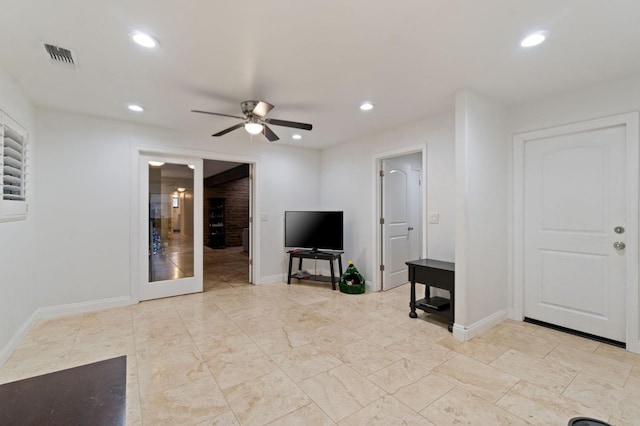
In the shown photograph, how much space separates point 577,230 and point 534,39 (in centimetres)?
200

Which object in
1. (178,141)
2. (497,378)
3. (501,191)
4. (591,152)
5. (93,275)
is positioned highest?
(178,141)

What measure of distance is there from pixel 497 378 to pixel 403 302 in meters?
1.83

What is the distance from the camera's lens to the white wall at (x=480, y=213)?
2.88 m

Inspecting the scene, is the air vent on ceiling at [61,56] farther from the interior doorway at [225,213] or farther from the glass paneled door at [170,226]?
the interior doorway at [225,213]

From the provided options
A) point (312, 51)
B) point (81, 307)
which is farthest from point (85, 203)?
point (312, 51)

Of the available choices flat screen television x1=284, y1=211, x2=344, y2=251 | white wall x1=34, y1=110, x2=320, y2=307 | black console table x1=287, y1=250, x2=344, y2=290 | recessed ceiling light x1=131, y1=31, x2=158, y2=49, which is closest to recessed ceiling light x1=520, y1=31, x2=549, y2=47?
recessed ceiling light x1=131, y1=31, x2=158, y2=49

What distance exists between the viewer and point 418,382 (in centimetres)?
215

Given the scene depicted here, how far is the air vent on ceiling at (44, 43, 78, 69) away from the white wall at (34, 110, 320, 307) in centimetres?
150

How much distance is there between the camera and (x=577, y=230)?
2.95 m

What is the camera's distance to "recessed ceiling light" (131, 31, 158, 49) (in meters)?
2.00

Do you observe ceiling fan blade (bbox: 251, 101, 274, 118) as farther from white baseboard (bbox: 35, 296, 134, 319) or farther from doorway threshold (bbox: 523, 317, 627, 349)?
doorway threshold (bbox: 523, 317, 627, 349)

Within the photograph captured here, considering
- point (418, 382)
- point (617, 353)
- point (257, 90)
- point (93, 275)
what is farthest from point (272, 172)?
point (617, 353)

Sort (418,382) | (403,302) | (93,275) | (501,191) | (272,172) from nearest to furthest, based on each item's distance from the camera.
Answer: (418,382)
(501,191)
(93,275)
(403,302)
(272,172)

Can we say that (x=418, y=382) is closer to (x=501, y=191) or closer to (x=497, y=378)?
(x=497, y=378)
